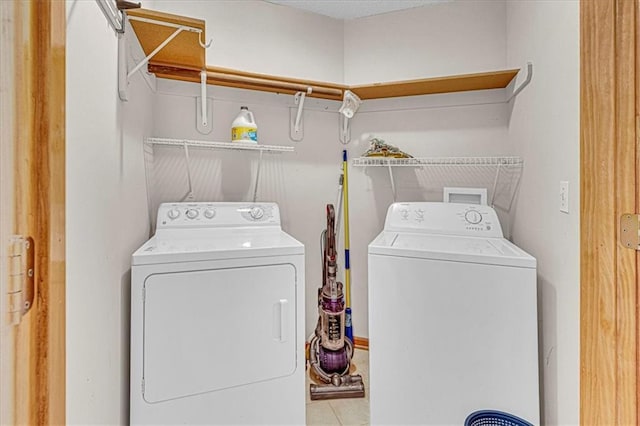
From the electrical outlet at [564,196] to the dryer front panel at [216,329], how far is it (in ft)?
3.77

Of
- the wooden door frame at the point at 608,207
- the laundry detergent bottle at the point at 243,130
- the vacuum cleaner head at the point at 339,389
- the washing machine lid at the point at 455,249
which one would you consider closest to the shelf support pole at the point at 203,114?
the laundry detergent bottle at the point at 243,130

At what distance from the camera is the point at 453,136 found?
243cm

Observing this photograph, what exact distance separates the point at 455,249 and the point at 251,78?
1618 millimetres

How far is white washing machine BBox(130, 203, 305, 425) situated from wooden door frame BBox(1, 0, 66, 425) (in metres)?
0.84

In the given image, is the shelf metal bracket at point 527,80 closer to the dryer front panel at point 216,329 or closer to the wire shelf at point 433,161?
the wire shelf at point 433,161

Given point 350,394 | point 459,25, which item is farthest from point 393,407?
point 459,25

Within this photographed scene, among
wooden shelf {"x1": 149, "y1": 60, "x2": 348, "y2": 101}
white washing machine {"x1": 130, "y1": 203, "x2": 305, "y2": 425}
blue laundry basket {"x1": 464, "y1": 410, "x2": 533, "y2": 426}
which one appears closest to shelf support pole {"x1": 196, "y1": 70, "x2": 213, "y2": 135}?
wooden shelf {"x1": 149, "y1": 60, "x2": 348, "y2": 101}

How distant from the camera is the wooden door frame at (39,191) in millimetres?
473

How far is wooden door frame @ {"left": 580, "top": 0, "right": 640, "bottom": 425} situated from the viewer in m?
0.91

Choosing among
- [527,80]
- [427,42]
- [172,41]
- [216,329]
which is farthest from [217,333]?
[427,42]

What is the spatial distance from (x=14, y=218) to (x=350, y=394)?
6.71 ft

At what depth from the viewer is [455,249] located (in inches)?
62.3

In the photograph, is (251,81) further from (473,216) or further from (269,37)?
(473,216)

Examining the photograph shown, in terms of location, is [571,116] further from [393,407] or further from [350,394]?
[350,394]
